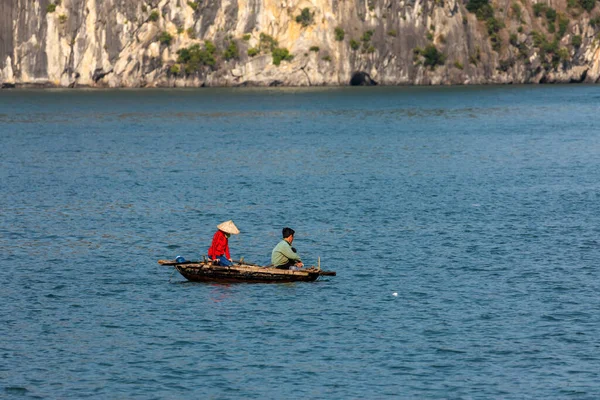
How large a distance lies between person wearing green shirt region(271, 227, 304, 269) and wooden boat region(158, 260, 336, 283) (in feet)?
0.95

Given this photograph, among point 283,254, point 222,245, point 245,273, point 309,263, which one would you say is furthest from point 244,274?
point 309,263

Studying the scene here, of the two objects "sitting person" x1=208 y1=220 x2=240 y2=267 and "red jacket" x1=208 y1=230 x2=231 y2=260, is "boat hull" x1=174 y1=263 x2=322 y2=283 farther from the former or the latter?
"red jacket" x1=208 y1=230 x2=231 y2=260

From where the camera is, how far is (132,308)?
33.2 m

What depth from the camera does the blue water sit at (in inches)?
1049

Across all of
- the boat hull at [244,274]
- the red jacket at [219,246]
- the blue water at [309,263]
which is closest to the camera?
the blue water at [309,263]

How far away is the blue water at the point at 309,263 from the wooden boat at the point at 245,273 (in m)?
0.33

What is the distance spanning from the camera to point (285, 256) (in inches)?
1384

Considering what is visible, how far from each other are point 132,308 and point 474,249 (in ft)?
50.5

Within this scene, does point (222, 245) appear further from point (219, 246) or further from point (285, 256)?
point (285, 256)

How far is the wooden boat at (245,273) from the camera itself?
115ft

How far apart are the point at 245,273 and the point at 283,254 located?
1461 mm

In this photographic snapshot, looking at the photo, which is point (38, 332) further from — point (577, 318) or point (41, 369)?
point (577, 318)

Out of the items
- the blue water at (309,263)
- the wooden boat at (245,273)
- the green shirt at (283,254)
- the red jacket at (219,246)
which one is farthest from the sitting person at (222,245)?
the green shirt at (283,254)

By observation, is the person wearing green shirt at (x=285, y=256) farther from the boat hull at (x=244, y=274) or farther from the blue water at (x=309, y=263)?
the blue water at (x=309, y=263)
